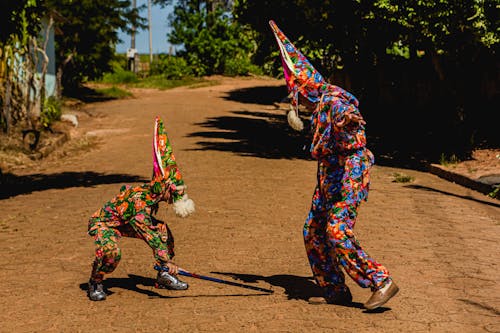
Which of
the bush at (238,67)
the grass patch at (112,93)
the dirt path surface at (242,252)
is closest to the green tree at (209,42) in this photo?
the bush at (238,67)

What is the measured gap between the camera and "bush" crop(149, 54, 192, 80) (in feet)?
159

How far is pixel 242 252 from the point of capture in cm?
784

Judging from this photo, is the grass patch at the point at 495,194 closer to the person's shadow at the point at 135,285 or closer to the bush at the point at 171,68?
the person's shadow at the point at 135,285

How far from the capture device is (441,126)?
664 inches

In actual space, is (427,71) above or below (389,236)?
above

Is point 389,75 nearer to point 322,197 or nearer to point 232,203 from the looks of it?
point 232,203

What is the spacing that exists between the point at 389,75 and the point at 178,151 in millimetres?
7684

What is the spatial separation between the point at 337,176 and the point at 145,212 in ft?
5.02

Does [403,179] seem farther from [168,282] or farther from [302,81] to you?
[302,81]

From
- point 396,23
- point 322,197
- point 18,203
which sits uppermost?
point 396,23

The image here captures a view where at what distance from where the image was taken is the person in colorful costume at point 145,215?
19.7 feet

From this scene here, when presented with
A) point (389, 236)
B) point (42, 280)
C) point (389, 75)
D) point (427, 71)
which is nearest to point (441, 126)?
point (427, 71)

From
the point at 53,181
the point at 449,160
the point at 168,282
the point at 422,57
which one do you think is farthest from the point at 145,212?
the point at 422,57

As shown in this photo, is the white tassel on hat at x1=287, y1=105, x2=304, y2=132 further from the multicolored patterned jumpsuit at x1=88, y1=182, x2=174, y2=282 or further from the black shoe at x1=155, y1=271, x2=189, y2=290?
the black shoe at x1=155, y1=271, x2=189, y2=290
